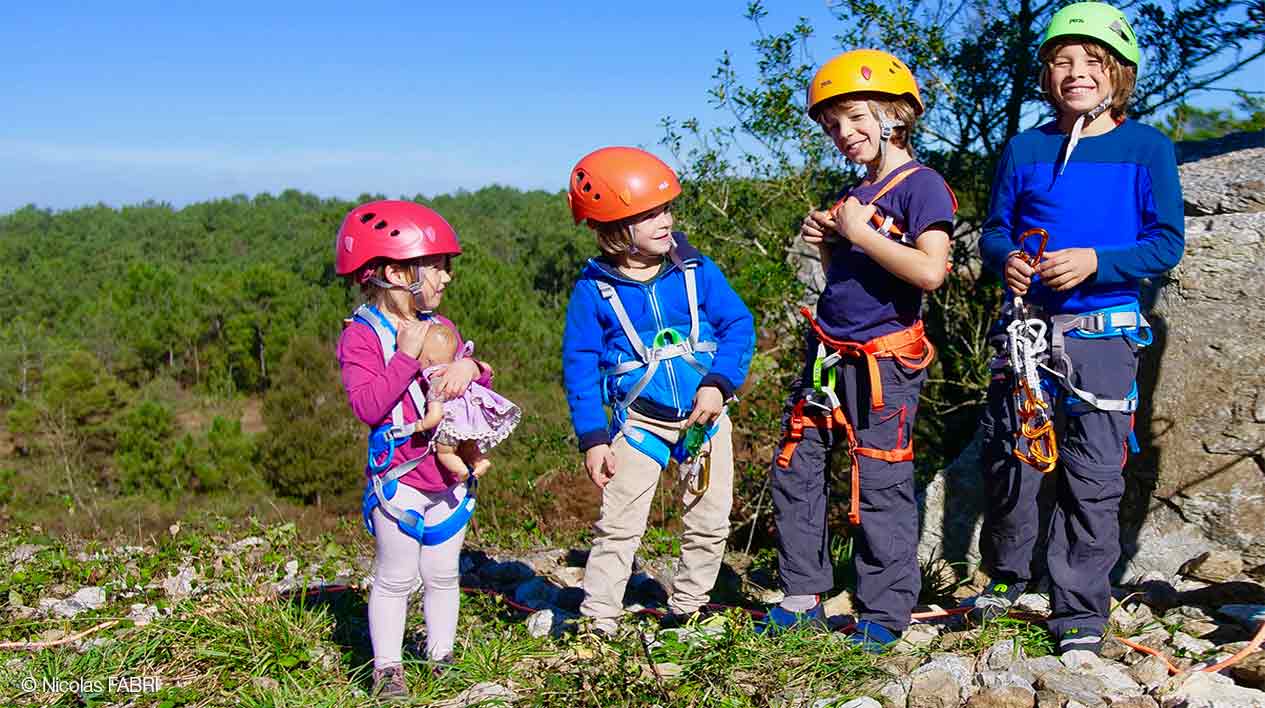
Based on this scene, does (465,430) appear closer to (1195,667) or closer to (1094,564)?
(1094,564)

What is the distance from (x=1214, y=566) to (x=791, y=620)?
6.04ft

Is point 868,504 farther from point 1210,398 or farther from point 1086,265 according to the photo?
point 1210,398

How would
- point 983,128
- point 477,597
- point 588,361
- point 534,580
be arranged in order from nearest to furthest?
point 588,361 → point 477,597 → point 534,580 → point 983,128

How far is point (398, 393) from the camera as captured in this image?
3406mm

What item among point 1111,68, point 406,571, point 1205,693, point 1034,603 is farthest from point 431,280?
point 1205,693

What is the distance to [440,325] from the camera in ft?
11.9

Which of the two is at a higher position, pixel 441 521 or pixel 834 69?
pixel 834 69

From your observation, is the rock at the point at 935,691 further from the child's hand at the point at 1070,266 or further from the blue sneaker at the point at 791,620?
the child's hand at the point at 1070,266

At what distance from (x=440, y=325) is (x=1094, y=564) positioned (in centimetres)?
250

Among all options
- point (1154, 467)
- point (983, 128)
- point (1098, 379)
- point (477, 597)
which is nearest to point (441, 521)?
point (477, 597)

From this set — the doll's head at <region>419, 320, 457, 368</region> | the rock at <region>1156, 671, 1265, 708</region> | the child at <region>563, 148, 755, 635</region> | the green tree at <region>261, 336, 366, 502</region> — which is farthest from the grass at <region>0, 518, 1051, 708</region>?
the green tree at <region>261, 336, 366, 502</region>

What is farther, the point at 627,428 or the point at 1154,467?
the point at 1154,467

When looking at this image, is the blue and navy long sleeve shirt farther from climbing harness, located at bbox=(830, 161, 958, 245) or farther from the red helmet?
the red helmet

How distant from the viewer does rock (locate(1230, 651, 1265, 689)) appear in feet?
11.1
